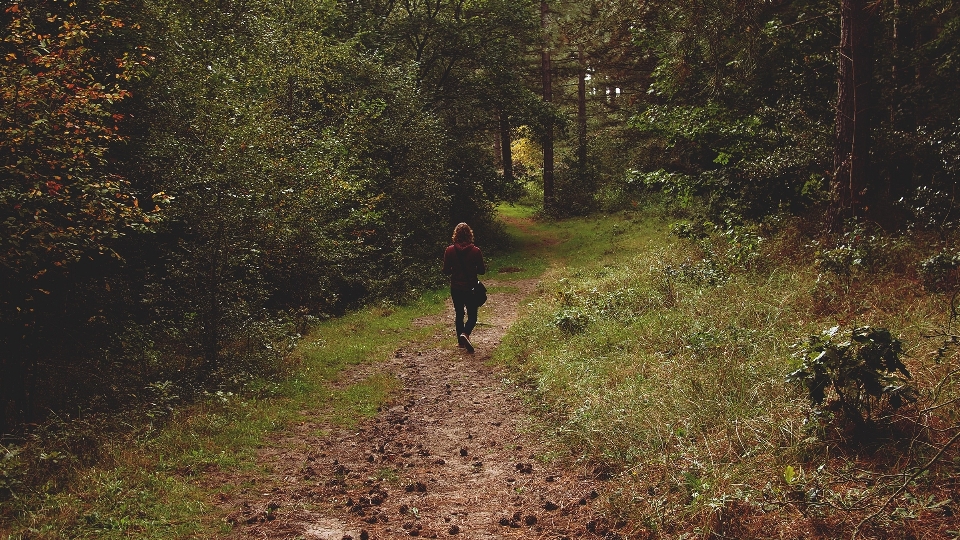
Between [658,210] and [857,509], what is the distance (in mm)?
24807

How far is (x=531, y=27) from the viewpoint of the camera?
88.1 feet

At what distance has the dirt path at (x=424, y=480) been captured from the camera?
4.75 metres

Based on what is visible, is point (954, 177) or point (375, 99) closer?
point (954, 177)

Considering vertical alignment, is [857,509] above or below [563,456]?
above

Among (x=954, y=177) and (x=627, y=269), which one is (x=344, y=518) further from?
(x=627, y=269)

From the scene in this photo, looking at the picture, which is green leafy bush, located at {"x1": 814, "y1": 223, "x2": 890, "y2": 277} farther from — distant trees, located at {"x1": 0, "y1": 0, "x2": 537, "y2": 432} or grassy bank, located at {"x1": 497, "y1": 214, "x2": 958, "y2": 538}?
distant trees, located at {"x1": 0, "y1": 0, "x2": 537, "y2": 432}

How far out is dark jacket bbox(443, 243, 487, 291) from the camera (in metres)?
11.0

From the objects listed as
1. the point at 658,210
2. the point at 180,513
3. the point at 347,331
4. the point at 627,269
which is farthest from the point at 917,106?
the point at 658,210

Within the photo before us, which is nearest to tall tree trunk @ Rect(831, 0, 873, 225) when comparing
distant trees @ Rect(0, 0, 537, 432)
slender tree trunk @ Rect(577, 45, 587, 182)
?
distant trees @ Rect(0, 0, 537, 432)

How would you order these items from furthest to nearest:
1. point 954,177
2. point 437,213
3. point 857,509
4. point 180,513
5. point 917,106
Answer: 1. point 437,213
2. point 917,106
3. point 954,177
4. point 180,513
5. point 857,509

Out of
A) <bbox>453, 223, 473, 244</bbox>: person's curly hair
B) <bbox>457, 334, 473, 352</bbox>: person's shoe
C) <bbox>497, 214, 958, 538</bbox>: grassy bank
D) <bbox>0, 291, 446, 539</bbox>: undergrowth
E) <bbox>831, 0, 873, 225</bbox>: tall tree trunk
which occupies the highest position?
<bbox>831, 0, 873, 225</bbox>: tall tree trunk

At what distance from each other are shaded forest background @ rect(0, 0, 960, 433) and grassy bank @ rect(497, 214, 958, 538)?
1322 mm

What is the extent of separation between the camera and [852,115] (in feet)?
30.6

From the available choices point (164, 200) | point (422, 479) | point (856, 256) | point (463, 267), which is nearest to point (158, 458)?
point (422, 479)
